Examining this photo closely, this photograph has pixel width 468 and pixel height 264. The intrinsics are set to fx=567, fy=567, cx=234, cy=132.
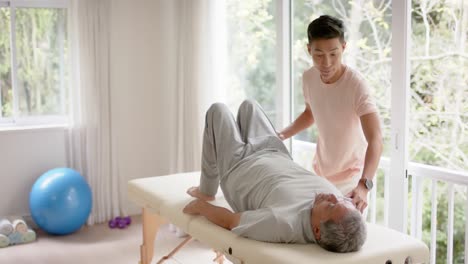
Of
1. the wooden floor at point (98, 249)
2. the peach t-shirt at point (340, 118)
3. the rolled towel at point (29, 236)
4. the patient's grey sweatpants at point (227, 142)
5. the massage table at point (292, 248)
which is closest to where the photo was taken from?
the massage table at point (292, 248)

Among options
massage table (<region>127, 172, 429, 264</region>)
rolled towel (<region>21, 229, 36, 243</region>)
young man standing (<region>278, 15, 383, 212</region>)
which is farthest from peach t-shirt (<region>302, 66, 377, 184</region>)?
rolled towel (<region>21, 229, 36, 243</region>)

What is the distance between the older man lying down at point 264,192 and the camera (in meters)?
1.94

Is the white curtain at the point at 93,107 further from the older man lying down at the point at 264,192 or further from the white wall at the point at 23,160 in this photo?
the older man lying down at the point at 264,192

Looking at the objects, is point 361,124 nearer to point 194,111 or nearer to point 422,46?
point 422,46

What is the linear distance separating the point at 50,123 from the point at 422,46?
9.96 feet

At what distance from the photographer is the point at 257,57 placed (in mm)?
4230

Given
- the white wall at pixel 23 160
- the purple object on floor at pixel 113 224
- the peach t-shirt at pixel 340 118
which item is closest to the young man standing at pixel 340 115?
the peach t-shirt at pixel 340 118

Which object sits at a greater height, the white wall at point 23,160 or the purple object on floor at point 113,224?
the white wall at point 23,160

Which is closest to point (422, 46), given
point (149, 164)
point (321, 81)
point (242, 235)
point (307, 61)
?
→ point (321, 81)

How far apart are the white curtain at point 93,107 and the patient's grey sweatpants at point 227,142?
79.7 inches

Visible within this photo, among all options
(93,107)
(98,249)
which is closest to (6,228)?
(98,249)

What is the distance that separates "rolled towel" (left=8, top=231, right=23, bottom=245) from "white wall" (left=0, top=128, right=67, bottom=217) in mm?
369

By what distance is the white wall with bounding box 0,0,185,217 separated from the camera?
14.5 ft

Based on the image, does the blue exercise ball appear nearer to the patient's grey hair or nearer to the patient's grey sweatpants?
the patient's grey sweatpants
